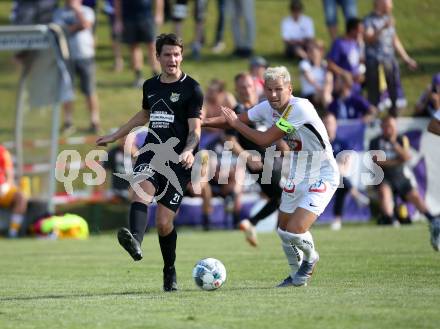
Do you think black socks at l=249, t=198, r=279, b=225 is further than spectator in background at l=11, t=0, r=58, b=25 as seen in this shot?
No

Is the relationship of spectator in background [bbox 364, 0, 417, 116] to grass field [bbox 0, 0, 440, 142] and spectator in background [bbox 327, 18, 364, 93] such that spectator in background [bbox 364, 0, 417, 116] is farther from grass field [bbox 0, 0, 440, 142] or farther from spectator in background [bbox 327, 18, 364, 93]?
grass field [bbox 0, 0, 440, 142]

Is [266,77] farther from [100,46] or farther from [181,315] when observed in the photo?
[100,46]

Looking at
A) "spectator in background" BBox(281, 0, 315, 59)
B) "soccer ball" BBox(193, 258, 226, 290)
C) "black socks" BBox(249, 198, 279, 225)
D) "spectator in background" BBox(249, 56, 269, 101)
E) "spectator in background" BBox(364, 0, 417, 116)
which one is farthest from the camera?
"spectator in background" BBox(281, 0, 315, 59)

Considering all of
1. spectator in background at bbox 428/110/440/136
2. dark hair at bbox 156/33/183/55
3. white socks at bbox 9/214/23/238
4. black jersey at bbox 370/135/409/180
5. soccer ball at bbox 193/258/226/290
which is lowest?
white socks at bbox 9/214/23/238

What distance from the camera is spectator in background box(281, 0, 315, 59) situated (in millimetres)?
22641

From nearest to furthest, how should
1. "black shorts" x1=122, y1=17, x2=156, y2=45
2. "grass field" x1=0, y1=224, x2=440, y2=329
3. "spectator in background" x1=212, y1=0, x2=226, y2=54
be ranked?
"grass field" x1=0, y1=224, x2=440, y2=329, "black shorts" x1=122, y1=17, x2=156, y2=45, "spectator in background" x1=212, y1=0, x2=226, y2=54

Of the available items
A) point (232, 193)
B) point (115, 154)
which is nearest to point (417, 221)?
point (232, 193)

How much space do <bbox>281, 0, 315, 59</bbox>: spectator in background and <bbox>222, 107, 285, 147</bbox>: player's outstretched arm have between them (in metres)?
13.2

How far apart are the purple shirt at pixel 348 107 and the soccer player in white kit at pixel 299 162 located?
33.4 ft

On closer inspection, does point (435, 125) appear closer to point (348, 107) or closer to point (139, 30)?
point (348, 107)

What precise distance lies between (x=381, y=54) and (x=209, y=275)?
11388 millimetres

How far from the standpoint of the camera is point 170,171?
30.7 feet

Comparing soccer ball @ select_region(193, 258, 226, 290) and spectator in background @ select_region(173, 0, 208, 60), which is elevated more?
spectator in background @ select_region(173, 0, 208, 60)

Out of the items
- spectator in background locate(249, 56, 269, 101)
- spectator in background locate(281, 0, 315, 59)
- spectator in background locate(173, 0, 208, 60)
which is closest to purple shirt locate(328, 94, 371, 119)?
spectator in background locate(249, 56, 269, 101)
